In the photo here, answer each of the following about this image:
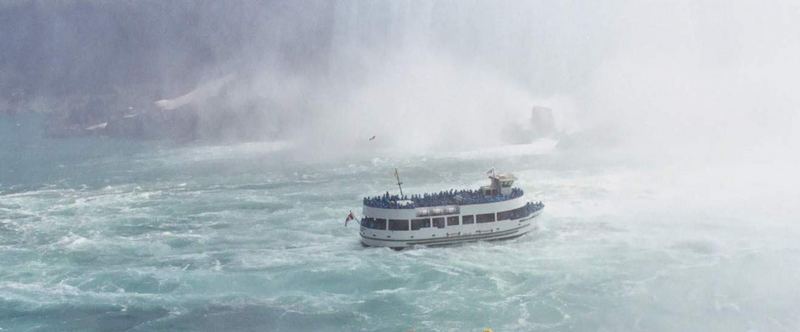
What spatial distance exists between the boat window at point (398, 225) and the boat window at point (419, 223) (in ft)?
1.75

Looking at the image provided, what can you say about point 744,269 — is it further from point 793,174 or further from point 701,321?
point 793,174

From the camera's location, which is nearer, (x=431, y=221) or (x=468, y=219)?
(x=431, y=221)

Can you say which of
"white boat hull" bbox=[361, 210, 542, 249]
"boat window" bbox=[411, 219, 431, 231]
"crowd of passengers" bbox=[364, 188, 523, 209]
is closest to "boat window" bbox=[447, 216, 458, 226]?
"white boat hull" bbox=[361, 210, 542, 249]

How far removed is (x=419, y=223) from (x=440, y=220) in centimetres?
160

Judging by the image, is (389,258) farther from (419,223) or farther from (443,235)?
(443,235)

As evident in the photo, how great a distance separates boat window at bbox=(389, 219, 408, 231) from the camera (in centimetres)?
5756

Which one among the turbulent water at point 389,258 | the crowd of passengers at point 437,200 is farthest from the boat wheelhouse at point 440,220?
the turbulent water at point 389,258

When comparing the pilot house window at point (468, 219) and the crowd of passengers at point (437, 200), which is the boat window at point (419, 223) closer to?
the crowd of passengers at point (437, 200)

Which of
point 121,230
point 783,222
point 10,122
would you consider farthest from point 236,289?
point 10,122

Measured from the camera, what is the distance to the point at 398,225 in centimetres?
5766

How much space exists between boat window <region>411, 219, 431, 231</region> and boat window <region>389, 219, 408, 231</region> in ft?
1.75

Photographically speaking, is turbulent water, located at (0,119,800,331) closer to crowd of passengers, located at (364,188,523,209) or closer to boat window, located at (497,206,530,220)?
boat window, located at (497,206,530,220)

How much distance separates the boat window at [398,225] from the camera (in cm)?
5756

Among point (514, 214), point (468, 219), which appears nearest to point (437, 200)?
point (468, 219)
